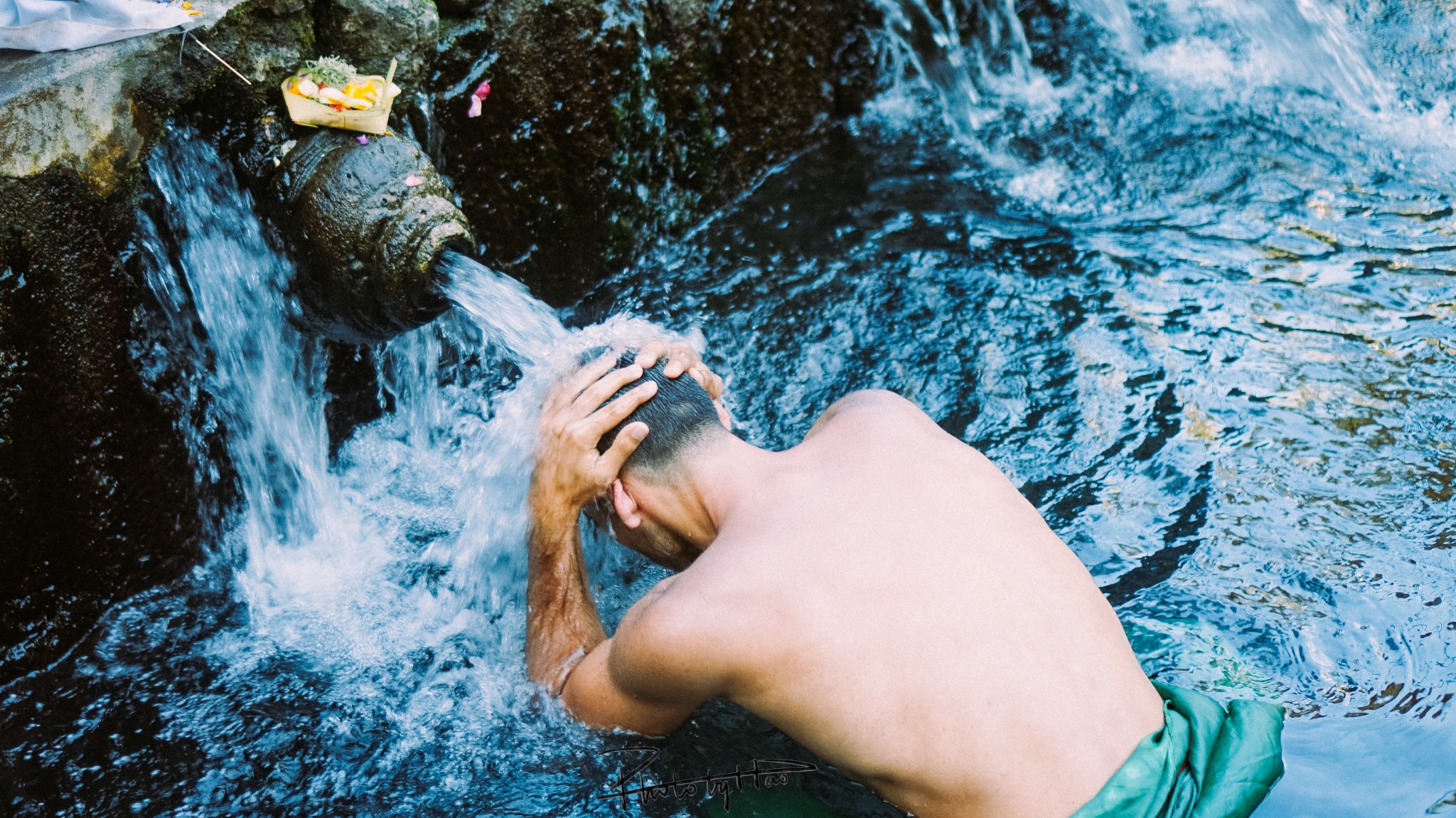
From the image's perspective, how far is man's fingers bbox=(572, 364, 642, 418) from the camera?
10.2 ft

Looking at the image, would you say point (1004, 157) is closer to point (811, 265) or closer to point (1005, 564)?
point (811, 265)

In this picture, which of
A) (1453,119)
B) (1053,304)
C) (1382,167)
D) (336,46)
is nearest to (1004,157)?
(1053,304)

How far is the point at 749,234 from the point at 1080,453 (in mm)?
1991

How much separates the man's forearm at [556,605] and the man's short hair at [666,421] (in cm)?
33

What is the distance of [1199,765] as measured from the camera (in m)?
2.70

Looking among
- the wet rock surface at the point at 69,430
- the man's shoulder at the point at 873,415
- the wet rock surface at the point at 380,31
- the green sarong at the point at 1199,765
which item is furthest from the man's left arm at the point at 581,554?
the wet rock surface at the point at 380,31

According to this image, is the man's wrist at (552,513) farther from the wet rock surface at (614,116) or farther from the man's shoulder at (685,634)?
the wet rock surface at (614,116)

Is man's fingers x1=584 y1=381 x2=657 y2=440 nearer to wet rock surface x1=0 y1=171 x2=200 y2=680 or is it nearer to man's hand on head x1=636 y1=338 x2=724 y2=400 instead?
man's hand on head x1=636 y1=338 x2=724 y2=400

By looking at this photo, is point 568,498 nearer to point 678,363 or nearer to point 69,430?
point 678,363

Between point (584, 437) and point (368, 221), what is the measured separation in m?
1.08

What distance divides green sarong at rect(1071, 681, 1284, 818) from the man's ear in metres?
1.32

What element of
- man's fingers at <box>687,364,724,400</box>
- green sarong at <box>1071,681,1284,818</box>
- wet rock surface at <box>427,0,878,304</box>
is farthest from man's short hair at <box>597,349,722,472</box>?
wet rock surface at <box>427,0,878,304</box>

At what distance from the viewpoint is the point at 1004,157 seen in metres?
6.11

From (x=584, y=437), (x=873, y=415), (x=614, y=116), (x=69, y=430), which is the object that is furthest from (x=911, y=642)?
(x=614, y=116)
